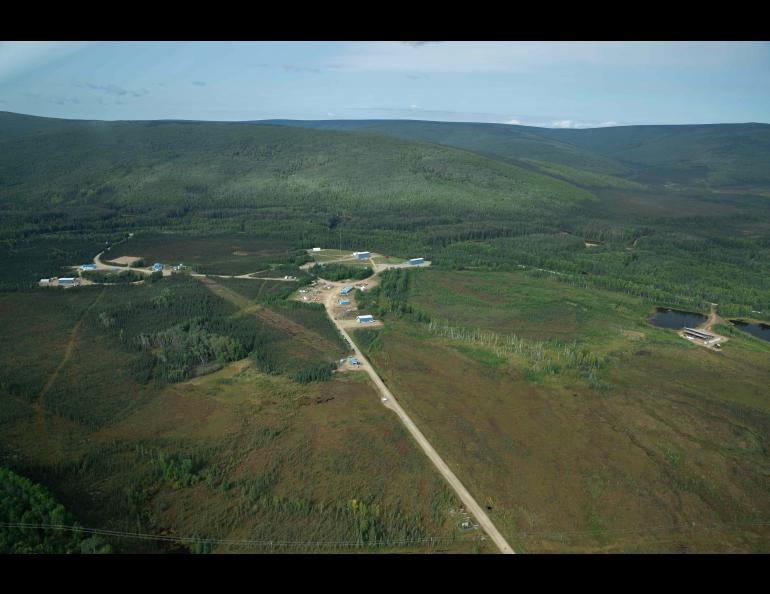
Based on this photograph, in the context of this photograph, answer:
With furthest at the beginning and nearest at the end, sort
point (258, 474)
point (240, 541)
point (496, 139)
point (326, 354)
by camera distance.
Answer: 1. point (496, 139)
2. point (326, 354)
3. point (258, 474)
4. point (240, 541)

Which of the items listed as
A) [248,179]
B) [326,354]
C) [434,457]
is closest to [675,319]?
[326,354]

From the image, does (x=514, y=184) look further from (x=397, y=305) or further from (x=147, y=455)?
(x=147, y=455)

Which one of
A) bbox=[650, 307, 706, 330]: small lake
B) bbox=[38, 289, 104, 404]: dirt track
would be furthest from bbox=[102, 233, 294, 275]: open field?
bbox=[650, 307, 706, 330]: small lake

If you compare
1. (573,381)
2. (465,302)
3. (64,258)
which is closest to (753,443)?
(573,381)

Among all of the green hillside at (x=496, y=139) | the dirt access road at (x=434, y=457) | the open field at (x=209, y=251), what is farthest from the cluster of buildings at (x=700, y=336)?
the green hillside at (x=496, y=139)

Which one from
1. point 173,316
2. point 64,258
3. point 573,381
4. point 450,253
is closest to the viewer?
point 573,381

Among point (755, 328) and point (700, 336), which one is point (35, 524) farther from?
point (755, 328)

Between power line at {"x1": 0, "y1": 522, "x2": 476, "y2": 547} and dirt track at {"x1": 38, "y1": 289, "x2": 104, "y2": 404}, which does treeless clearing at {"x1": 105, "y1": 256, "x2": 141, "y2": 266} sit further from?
power line at {"x1": 0, "y1": 522, "x2": 476, "y2": 547}
